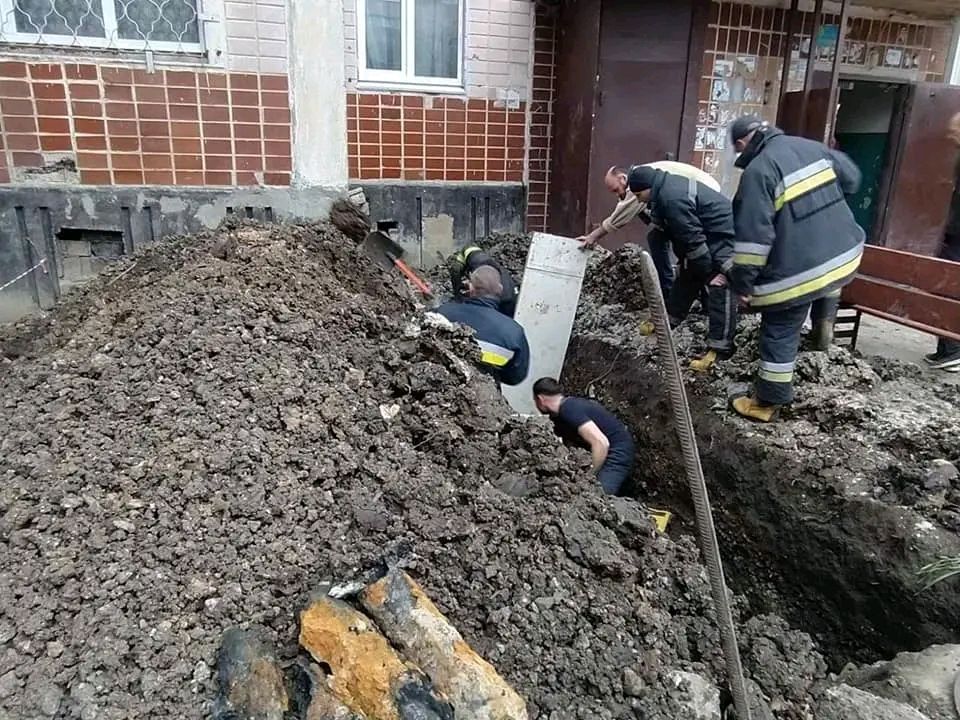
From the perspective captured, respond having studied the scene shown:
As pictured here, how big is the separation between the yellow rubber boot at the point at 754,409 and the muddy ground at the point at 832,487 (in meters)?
0.06

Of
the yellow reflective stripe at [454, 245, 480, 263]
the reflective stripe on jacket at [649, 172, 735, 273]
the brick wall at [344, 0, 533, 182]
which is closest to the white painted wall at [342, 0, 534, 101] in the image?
the brick wall at [344, 0, 533, 182]

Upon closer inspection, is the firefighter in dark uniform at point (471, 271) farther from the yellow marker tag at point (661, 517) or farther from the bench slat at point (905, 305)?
the bench slat at point (905, 305)

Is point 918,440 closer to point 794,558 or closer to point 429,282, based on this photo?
point 794,558

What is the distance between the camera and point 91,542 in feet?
6.88

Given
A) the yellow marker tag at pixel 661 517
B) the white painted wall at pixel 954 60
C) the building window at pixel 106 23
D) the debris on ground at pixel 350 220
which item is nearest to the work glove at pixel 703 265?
the yellow marker tag at pixel 661 517

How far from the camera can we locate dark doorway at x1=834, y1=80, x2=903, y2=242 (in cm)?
762

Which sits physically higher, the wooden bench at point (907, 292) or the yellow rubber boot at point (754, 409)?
the wooden bench at point (907, 292)

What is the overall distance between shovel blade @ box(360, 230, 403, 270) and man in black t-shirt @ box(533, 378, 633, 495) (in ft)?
6.10

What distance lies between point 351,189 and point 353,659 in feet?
15.0

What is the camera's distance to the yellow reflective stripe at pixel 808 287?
357 cm

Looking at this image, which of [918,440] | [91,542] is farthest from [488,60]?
[91,542]

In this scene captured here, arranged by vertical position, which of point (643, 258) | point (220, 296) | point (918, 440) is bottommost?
point (918, 440)

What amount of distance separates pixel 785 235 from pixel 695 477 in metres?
2.18

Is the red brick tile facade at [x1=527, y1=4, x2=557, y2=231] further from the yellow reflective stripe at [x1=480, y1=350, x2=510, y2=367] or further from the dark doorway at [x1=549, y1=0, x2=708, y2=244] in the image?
the yellow reflective stripe at [x1=480, y1=350, x2=510, y2=367]
